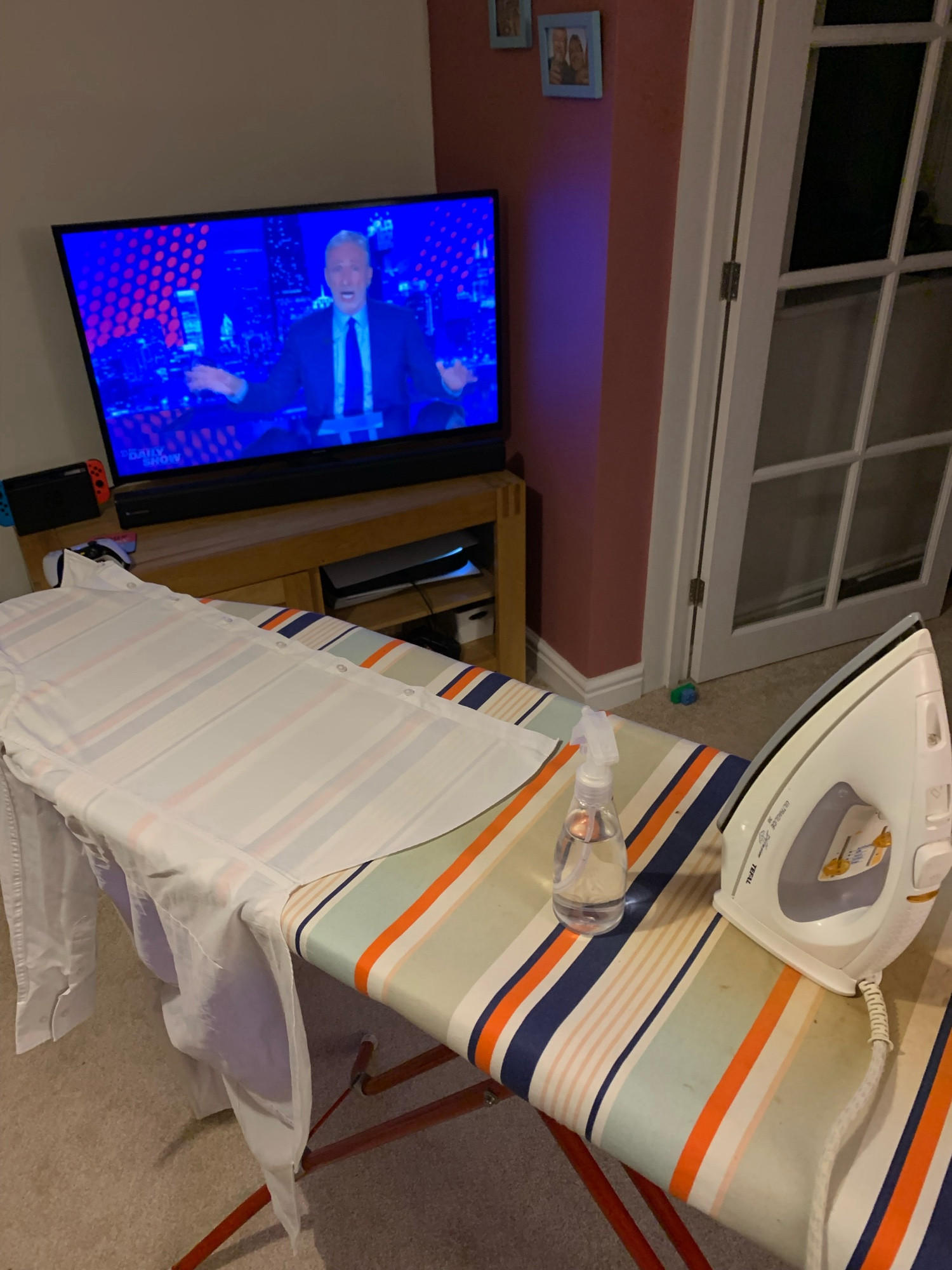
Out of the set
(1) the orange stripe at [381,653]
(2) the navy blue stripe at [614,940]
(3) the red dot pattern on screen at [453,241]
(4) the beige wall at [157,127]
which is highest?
(4) the beige wall at [157,127]

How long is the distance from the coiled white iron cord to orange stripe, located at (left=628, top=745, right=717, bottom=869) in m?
0.23

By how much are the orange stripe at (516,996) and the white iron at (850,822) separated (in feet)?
0.49

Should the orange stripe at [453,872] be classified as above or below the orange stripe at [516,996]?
above

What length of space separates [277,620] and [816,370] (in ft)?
5.39

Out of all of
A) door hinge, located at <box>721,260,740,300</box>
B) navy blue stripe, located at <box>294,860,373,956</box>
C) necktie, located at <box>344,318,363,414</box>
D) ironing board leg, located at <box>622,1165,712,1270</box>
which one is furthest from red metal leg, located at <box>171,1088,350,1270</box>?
door hinge, located at <box>721,260,740,300</box>

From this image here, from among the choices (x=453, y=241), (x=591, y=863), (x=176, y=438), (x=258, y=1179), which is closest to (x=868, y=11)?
(x=453, y=241)

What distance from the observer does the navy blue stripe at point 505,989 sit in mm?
773

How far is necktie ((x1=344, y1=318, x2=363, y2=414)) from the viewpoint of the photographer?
2.21 m

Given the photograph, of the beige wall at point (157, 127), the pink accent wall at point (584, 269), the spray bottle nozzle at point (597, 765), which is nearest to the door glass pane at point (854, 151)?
the pink accent wall at point (584, 269)

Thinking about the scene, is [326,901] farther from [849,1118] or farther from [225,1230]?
[225,1230]

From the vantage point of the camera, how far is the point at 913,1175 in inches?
26.3

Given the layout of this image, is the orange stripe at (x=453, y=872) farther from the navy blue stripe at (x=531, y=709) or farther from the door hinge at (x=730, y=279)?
the door hinge at (x=730, y=279)

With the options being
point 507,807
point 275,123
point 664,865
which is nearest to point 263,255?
point 275,123

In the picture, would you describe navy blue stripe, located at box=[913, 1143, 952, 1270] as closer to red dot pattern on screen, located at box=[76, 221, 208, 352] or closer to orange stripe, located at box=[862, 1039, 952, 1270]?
orange stripe, located at box=[862, 1039, 952, 1270]
